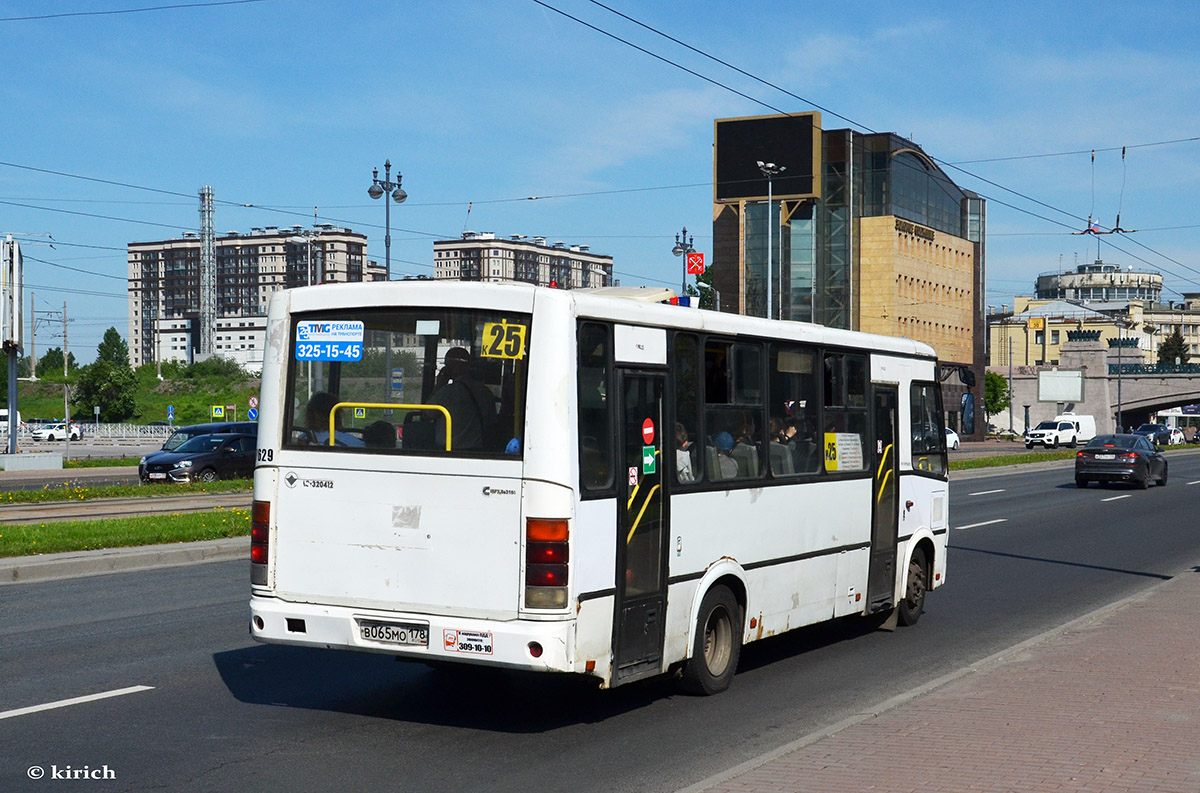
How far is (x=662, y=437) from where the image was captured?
26.0 feet

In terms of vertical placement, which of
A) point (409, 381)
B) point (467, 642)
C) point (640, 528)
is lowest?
point (467, 642)

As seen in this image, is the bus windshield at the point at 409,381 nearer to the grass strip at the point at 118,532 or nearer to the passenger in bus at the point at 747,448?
the passenger in bus at the point at 747,448

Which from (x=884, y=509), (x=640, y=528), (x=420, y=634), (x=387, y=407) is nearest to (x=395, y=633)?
(x=420, y=634)

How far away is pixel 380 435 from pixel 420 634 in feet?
3.79

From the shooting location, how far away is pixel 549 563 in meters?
7.00

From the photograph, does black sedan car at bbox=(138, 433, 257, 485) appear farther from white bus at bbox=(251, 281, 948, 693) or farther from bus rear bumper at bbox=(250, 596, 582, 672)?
bus rear bumper at bbox=(250, 596, 582, 672)

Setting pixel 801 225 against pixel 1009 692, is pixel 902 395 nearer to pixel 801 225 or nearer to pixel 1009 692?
pixel 1009 692

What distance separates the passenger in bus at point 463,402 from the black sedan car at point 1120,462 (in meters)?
31.7

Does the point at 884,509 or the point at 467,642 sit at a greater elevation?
the point at 884,509

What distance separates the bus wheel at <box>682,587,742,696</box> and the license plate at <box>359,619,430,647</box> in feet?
Answer: 6.12

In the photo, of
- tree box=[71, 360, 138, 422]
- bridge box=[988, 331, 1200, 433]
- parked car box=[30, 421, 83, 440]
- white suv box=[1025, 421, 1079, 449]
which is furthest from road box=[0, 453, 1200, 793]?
bridge box=[988, 331, 1200, 433]

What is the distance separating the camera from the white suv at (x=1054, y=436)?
275 ft

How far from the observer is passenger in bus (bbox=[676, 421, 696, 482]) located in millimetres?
8039

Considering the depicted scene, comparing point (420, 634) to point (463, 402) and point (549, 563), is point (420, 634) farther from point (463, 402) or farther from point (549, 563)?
point (463, 402)
